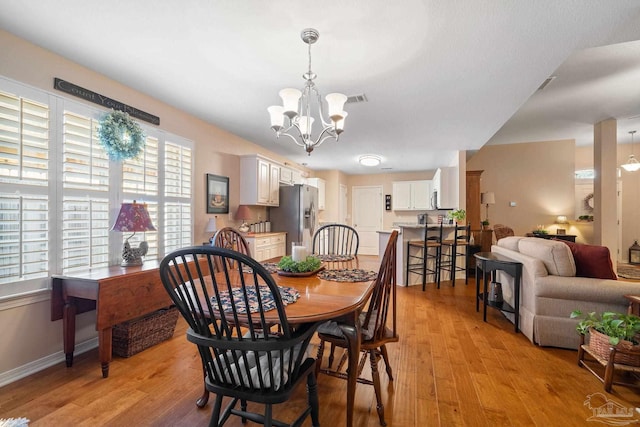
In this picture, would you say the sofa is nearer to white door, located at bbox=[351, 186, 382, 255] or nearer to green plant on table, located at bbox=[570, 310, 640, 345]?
green plant on table, located at bbox=[570, 310, 640, 345]

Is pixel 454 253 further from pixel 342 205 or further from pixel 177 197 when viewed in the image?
pixel 177 197

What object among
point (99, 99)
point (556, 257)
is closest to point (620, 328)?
point (556, 257)

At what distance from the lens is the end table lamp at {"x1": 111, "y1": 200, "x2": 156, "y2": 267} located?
246 cm

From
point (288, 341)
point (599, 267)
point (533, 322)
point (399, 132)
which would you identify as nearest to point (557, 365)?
point (533, 322)

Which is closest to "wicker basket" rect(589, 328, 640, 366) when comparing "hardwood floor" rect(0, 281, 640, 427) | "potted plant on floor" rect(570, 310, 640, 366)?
"potted plant on floor" rect(570, 310, 640, 366)

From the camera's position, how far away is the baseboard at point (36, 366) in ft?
6.57

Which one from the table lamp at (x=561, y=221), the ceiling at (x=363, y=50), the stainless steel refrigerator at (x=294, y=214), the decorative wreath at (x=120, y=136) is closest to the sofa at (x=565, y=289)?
the ceiling at (x=363, y=50)

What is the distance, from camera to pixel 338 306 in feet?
4.33

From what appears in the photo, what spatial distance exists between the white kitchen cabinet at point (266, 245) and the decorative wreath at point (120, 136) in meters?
2.00

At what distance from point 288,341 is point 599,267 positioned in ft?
9.54

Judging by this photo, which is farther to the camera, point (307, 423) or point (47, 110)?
point (47, 110)

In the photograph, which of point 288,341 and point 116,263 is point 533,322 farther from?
point 116,263

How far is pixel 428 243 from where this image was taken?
4.64 metres

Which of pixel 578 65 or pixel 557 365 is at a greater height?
pixel 578 65
